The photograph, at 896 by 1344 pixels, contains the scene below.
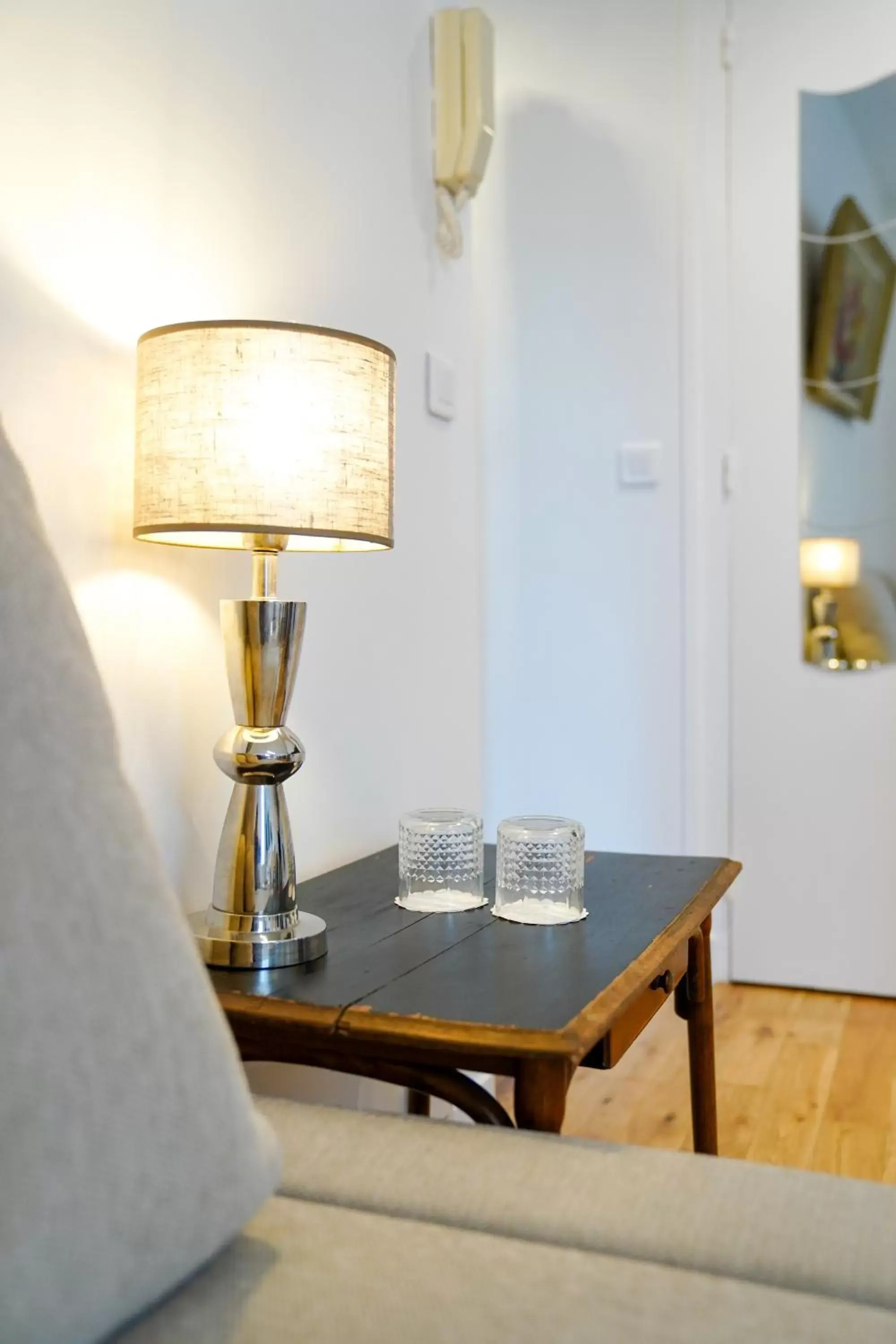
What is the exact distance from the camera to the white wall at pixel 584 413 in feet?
8.82

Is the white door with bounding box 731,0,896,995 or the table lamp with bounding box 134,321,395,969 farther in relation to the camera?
the white door with bounding box 731,0,896,995

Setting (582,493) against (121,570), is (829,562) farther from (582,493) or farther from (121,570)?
(121,570)

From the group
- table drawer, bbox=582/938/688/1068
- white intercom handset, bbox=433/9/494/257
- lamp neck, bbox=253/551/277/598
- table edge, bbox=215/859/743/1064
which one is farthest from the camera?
white intercom handset, bbox=433/9/494/257

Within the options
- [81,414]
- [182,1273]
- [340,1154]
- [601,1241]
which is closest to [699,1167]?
[601,1241]

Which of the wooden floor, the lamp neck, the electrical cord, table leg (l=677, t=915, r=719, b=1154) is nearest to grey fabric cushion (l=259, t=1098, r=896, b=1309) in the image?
the lamp neck

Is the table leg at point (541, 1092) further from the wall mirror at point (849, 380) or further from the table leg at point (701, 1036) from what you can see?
the wall mirror at point (849, 380)

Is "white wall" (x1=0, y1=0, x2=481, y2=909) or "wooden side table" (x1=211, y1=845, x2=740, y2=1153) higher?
"white wall" (x1=0, y1=0, x2=481, y2=909)

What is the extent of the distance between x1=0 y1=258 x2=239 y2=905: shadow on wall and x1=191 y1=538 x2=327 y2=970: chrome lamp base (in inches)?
5.0

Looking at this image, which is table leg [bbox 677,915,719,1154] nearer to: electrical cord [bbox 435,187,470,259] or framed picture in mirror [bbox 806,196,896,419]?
electrical cord [bbox 435,187,470,259]

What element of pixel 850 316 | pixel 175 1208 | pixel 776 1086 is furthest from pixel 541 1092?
pixel 850 316

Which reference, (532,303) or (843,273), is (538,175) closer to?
(532,303)

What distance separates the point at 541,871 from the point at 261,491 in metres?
0.49

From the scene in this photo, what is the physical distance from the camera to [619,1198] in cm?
72

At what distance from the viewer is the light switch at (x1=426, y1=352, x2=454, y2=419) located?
6.14ft
